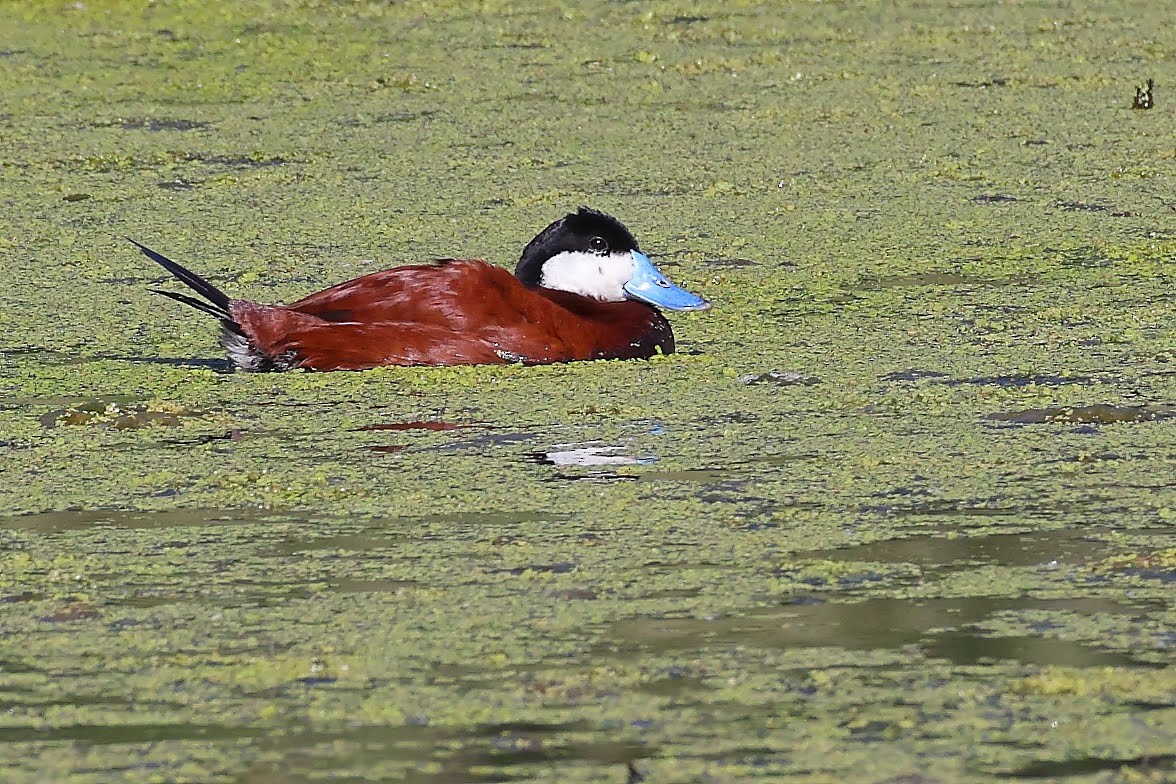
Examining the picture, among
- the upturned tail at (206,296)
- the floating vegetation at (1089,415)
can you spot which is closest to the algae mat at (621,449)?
the floating vegetation at (1089,415)

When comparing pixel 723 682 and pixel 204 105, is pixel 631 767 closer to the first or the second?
A: pixel 723 682

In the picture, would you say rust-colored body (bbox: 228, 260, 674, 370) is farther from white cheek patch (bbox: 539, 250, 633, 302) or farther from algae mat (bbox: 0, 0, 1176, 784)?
white cheek patch (bbox: 539, 250, 633, 302)

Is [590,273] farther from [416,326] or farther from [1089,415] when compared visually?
[1089,415]

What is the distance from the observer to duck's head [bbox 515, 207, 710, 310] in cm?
529

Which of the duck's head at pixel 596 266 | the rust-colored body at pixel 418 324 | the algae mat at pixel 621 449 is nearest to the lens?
the algae mat at pixel 621 449

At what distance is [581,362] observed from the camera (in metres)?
4.83

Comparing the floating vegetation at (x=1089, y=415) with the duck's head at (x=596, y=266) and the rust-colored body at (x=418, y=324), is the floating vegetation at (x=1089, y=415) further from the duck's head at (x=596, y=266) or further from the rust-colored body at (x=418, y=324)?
the duck's head at (x=596, y=266)

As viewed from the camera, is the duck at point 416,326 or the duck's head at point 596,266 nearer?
the duck at point 416,326

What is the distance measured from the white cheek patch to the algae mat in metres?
0.24

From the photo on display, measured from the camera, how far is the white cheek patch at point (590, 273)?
533 cm

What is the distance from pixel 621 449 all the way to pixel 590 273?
56.3 inches

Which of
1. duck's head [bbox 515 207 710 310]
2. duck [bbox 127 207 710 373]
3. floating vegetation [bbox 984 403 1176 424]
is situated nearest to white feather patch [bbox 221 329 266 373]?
duck [bbox 127 207 710 373]

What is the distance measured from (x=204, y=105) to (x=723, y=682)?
5968 mm

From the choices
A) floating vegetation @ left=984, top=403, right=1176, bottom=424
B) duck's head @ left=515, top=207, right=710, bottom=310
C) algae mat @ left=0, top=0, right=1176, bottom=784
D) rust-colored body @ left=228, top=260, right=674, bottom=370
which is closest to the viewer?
algae mat @ left=0, top=0, right=1176, bottom=784
